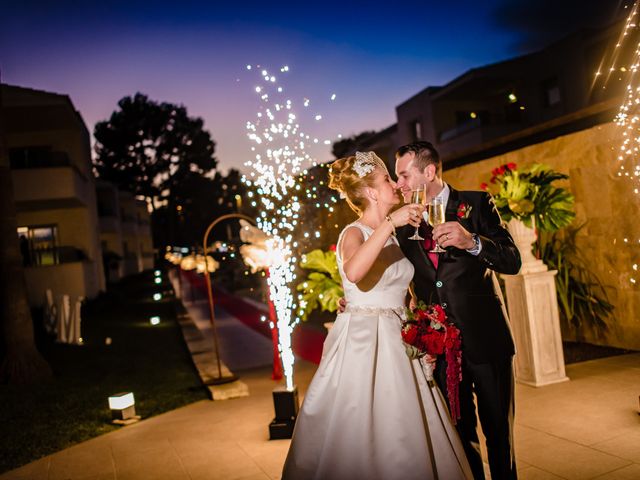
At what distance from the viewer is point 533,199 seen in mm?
6094

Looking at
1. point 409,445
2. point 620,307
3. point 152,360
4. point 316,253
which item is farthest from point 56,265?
point 409,445

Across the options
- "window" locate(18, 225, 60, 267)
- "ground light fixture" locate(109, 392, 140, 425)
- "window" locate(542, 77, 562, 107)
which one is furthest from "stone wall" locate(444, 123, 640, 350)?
"window" locate(18, 225, 60, 267)

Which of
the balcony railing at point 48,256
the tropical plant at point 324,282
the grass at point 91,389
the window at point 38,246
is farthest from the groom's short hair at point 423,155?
the window at point 38,246

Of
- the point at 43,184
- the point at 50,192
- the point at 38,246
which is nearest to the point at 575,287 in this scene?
the point at 50,192

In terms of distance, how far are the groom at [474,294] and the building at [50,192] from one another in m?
20.6

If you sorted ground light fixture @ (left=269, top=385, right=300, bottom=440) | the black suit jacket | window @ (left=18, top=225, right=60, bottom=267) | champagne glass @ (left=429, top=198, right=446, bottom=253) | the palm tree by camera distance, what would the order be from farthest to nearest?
1. window @ (left=18, top=225, right=60, bottom=267)
2. the palm tree
3. ground light fixture @ (left=269, top=385, right=300, bottom=440)
4. the black suit jacket
5. champagne glass @ (left=429, top=198, right=446, bottom=253)

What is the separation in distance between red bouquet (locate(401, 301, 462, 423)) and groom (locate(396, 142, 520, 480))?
0.12 meters

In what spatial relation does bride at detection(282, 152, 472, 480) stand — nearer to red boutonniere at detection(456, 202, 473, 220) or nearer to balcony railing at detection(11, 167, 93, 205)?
red boutonniere at detection(456, 202, 473, 220)

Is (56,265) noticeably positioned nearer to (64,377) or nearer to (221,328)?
(221,328)

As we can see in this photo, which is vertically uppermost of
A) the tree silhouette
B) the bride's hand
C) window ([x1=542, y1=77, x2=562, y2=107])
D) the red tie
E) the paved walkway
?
the tree silhouette

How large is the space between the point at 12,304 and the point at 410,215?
9.47 metres

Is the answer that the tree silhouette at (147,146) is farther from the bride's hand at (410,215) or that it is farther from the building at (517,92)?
the bride's hand at (410,215)

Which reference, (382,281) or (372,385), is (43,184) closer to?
(382,281)

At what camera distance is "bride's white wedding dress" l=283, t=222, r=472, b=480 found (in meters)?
2.86
